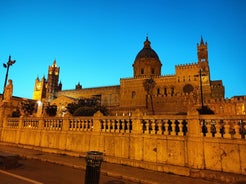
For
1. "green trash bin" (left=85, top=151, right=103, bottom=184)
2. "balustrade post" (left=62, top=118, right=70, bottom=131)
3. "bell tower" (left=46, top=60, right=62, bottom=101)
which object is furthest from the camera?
"bell tower" (left=46, top=60, right=62, bottom=101)

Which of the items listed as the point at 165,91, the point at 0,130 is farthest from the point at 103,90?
the point at 0,130

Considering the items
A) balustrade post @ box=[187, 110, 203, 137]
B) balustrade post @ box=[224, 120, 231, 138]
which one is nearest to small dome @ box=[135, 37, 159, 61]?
balustrade post @ box=[187, 110, 203, 137]

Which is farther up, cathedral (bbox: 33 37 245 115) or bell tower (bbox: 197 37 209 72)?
bell tower (bbox: 197 37 209 72)

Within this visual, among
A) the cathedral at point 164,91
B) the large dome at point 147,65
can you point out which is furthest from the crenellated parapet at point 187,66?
the large dome at point 147,65

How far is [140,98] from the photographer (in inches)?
2394

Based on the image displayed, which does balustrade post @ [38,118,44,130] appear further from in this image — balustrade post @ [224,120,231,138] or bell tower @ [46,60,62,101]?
bell tower @ [46,60,62,101]

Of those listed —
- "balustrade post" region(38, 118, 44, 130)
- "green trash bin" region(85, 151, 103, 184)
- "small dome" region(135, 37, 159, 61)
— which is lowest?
"green trash bin" region(85, 151, 103, 184)

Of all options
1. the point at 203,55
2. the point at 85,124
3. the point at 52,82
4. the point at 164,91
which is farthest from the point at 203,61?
the point at 52,82

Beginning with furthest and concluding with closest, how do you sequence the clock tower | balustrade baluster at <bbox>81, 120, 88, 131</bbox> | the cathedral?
the clock tower, the cathedral, balustrade baluster at <bbox>81, 120, 88, 131</bbox>

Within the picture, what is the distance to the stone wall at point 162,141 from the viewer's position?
224 inches

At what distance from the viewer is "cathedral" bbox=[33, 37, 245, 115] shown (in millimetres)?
46988

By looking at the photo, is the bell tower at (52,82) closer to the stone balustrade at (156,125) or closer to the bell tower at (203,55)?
the bell tower at (203,55)

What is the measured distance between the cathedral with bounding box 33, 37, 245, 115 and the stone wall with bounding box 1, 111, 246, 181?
110ft

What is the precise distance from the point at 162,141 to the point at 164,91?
2088 inches
